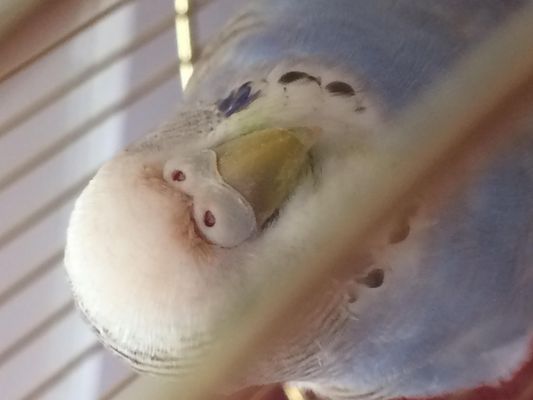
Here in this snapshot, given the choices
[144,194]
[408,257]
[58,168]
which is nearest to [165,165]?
[144,194]

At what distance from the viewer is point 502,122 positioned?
0.64 ft

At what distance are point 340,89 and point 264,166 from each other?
0.09 m

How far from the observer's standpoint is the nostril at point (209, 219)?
35 cm

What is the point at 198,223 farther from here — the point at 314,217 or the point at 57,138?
the point at 57,138

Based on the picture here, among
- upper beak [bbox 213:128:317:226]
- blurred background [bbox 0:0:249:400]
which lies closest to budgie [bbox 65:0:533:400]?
upper beak [bbox 213:128:317:226]

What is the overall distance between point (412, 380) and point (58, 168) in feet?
1.53

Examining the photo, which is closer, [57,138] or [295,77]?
[295,77]

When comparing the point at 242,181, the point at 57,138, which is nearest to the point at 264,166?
the point at 242,181

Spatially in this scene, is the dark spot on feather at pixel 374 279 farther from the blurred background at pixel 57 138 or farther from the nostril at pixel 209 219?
the blurred background at pixel 57 138

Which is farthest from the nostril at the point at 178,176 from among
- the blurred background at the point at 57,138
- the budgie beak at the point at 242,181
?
the blurred background at the point at 57,138

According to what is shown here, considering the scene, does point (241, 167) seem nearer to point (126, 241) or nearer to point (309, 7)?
point (126, 241)

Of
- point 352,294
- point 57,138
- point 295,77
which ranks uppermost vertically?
point 57,138

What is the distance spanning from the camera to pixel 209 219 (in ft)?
1.15

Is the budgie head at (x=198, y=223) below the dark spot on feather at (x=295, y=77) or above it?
below
